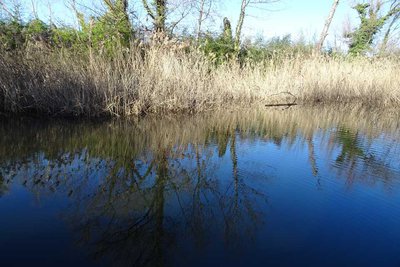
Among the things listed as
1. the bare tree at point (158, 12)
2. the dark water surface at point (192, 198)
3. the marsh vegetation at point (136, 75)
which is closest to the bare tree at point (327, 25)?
the marsh vegetation at point (136, 75)

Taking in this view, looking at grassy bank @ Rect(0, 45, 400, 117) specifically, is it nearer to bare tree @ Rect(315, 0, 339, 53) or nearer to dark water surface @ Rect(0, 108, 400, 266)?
dark water surface @ Rect(0, 108, 400, 266)

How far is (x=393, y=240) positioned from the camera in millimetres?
1973

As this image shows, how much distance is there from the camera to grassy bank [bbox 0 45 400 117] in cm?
498

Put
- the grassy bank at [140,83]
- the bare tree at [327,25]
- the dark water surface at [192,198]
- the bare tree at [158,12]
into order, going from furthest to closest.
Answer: the bare tree at [327,25], the bare tree at [158,12], the grassy bank at [140,83], the dark water surface at [192,198]

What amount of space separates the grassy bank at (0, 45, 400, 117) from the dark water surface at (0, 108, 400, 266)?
2.29 feet

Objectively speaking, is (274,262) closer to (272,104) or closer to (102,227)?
(102,227)

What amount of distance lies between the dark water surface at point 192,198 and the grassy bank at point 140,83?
70 centimetres

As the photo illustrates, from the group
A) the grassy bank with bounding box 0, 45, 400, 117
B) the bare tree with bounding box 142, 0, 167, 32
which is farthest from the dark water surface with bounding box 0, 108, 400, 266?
the bare tree with bounding box 142, 0, 167, 32

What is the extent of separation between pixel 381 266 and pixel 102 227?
157 centimetres

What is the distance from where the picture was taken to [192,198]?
98.1 inches

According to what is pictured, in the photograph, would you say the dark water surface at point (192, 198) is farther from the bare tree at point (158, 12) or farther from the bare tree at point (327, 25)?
the bare tree at point (327, 25)

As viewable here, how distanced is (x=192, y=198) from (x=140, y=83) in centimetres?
348

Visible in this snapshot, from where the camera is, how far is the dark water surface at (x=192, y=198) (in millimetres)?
1795

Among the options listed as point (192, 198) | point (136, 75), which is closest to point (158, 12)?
point (136, 75)
